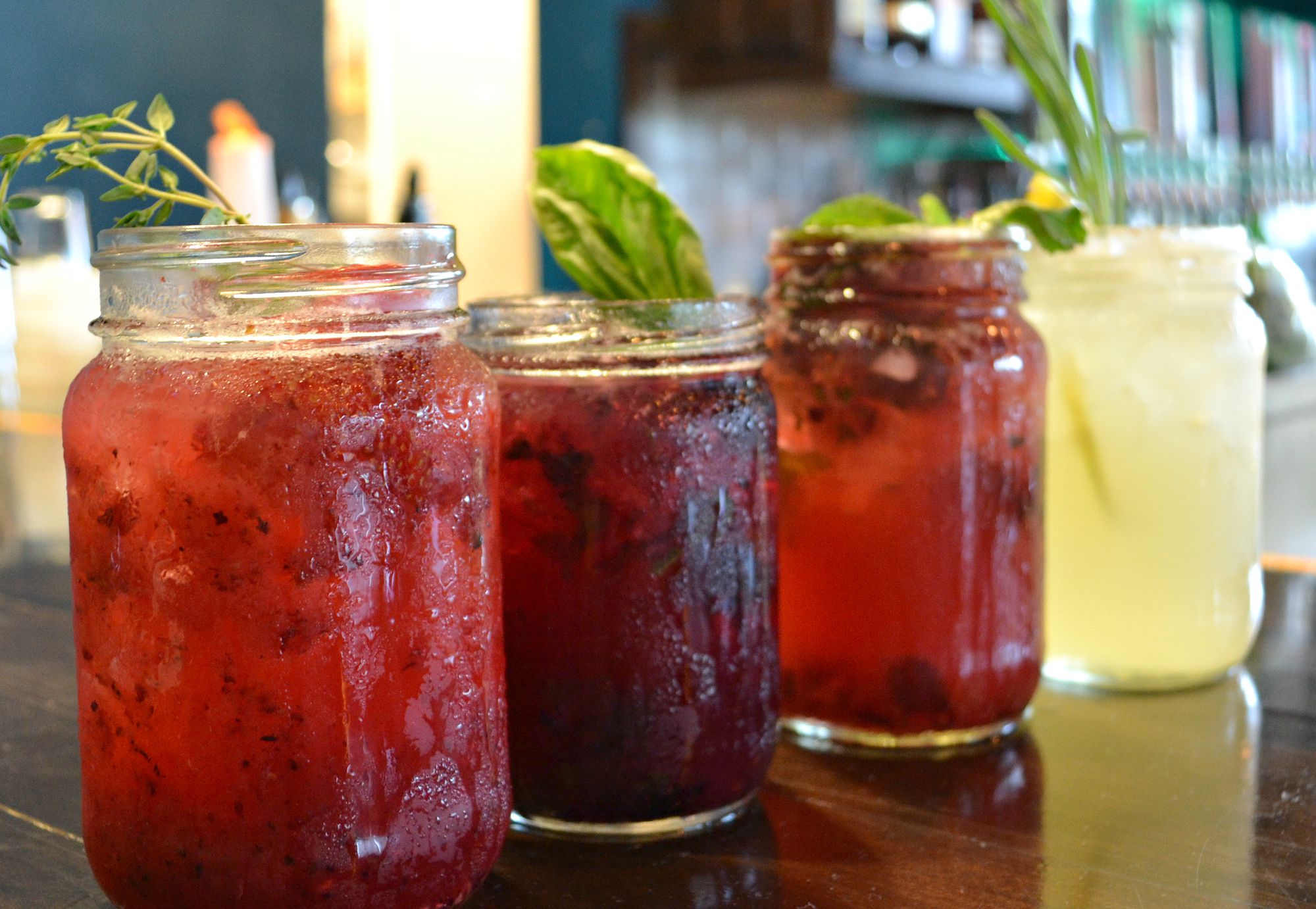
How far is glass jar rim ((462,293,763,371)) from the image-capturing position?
57 cm

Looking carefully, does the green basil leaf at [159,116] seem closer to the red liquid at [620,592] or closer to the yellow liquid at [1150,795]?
the red liquid at [620,592]

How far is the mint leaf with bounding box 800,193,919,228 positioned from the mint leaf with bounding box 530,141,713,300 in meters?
0.13

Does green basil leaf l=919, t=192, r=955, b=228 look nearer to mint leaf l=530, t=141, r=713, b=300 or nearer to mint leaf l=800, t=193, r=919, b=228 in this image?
mint leaf l=800, t=193, r=919, b=228

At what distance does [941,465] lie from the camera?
2.22 ft

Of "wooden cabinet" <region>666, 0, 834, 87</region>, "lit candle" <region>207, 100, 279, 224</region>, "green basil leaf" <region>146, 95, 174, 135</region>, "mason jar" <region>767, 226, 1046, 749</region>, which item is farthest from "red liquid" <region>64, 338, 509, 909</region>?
"wooden cabinet" <region>666, 0, 834, 87</region>

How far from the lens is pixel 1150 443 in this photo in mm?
773

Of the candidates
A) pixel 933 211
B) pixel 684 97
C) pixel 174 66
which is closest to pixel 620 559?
pixel 933 211

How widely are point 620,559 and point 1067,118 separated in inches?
15.6

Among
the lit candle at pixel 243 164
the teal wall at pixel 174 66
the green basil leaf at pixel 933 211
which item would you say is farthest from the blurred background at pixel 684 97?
the green basil leaf at pixel 933 211

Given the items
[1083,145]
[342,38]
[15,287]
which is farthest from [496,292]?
[1083,145]

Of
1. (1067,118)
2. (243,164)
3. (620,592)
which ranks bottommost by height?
(620,592)

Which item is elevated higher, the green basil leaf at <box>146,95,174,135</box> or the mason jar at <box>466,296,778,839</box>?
the green basil leaf at <box>146,95,174,135</box>

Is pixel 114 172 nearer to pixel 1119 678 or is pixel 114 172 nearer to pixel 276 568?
pixel 276 568

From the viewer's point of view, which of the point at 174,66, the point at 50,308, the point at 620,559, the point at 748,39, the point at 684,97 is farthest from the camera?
the point at 684,97
